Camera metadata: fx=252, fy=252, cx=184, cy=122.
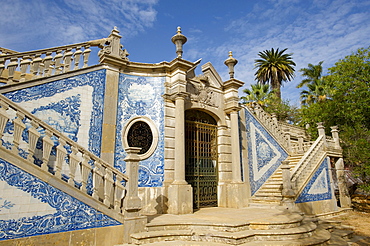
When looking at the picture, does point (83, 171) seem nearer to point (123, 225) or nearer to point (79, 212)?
point (79, 212)

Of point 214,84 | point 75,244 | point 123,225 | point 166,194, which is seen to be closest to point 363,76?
point 214,84

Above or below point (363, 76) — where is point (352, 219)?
below

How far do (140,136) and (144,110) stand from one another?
86 centimetres

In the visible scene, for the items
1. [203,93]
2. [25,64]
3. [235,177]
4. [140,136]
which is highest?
[203,93]

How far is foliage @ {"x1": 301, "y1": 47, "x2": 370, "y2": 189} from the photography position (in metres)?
12.4

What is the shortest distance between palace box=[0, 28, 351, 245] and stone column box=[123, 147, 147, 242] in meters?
0.02

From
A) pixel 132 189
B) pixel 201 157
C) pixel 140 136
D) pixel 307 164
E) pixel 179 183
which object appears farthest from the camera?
pixel 307 164

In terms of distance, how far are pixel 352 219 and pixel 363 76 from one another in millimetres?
7279

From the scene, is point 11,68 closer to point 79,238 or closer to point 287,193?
point 79,238

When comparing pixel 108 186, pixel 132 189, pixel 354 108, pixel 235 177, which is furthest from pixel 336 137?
pixel 108 186

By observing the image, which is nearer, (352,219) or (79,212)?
(79,212)

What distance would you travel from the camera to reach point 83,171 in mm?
5230

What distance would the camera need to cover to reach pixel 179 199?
7422 millimetres

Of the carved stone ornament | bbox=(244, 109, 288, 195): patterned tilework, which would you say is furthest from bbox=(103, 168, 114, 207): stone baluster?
bbox=(244, 109, 288, 195): patterned tilework
